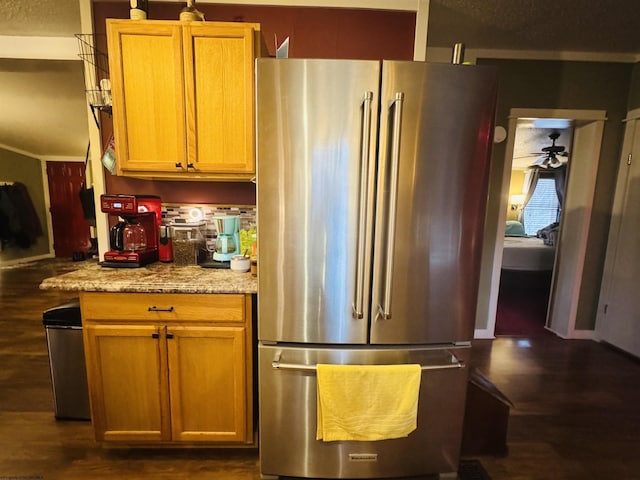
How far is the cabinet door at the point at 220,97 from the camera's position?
1574 millimetres

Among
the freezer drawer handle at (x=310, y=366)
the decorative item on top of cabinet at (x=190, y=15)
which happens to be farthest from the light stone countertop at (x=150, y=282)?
the decorative item on top of cabinet at (x=190, y=15)

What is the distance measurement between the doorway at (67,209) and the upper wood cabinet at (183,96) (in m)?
5.79

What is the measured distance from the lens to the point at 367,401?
4.38ft

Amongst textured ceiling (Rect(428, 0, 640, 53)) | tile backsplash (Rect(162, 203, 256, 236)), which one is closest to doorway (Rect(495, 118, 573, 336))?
textured ceiling (Rect(428, 0, 640, 53))

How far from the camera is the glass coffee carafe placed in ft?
5.86

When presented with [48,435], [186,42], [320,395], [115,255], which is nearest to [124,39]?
[186,42]

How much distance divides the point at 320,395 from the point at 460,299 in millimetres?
741

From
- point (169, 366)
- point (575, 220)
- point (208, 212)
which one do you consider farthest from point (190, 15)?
point (575, 220)

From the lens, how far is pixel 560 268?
10.3ft

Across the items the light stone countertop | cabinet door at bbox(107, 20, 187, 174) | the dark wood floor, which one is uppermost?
cabinet door at bbox(107, 20, 187, 174)

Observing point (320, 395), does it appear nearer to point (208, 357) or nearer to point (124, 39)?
point (208, 357)

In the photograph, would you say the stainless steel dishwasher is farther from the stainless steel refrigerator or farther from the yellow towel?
the yellow towel

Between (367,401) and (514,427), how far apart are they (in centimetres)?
123

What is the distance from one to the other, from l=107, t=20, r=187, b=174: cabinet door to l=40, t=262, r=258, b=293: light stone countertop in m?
0.57
